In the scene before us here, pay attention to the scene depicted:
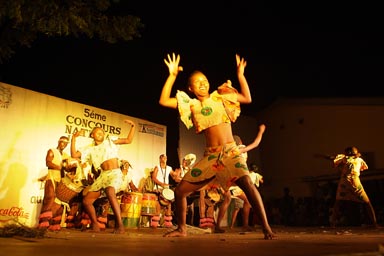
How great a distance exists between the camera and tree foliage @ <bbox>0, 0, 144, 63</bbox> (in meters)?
5.62

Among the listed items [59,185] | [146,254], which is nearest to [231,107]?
[146,254]

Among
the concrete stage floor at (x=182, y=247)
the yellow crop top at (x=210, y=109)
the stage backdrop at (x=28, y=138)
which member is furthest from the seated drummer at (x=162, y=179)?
the concrete stage floor at (x=182, y=247)

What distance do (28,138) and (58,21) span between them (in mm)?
4169

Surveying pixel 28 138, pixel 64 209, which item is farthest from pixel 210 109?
pixel 28 138

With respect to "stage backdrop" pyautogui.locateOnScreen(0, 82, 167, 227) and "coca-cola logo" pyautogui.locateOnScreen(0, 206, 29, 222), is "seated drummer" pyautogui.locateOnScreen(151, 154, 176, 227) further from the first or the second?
"coca-cola logo" pyautogui.locateOnScreen(0, 206, 29, 222)

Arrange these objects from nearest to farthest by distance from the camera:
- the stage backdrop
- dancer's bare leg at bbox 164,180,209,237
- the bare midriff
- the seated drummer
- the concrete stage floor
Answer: the concrete stage floor → dancer's bare leg at bbox 164,180,209,237 → the bare midriff → the stage backdrop → the seated drummer

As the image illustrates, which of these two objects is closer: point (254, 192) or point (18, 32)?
point (254, 192)

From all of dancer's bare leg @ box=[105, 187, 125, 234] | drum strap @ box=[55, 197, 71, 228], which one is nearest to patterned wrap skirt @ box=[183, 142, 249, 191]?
dancer's bare leg @ box=[105, 187, 125, 234]

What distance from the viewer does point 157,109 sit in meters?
15.3

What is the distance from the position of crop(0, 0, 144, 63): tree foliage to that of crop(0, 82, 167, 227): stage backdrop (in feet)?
7.85

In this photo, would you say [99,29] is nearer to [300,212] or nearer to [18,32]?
[18,32]

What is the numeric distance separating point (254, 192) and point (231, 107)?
116 centimetres

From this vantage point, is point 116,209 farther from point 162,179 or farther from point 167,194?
point 162,179

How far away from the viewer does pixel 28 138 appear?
29.7ft
